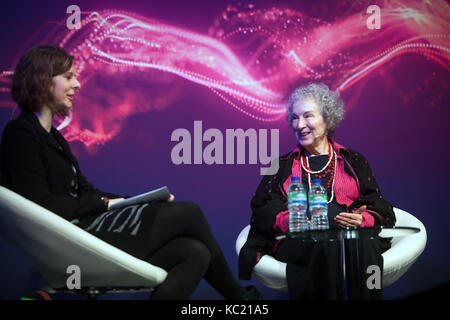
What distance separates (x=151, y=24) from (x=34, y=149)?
1.84 meters

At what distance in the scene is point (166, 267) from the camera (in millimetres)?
2107

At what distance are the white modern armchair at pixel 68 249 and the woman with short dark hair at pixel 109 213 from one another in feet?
0.28

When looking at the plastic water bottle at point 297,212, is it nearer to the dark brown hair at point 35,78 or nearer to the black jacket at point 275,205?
the black jacket at point 275,205

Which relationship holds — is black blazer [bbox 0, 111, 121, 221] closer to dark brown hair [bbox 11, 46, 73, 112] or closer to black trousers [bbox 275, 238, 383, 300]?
dark brown hair [bbox 11, 46, 73, 112]

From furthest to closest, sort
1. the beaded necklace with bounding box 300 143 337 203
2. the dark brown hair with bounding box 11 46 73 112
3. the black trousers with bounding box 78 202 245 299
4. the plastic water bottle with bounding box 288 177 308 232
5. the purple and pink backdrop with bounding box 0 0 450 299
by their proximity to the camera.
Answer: the purple and pink backdrop with bounding box 0 0 450 299 < the beaded necklace with bounding box 300 143 337 203 < the plastic water bottle with bounding box 288 177 308 232 < the dark brown hair with bounding box 11 46 73 112 < the black trousers with bounding box 78 202 245 299

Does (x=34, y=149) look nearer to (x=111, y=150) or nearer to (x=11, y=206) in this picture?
(x=11, y=206)

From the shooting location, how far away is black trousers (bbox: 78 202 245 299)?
205cm

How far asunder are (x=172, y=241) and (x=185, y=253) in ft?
0.29

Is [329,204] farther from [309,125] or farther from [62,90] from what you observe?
[62,90]

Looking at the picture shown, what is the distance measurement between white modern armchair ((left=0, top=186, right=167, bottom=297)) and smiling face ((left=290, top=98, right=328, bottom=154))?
141cm

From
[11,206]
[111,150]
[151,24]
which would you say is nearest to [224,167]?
[111,150]

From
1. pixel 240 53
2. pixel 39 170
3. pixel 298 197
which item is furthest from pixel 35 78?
pixel 240 53

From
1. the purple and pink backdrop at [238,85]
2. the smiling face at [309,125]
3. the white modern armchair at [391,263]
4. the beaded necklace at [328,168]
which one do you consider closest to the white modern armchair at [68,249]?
the white modern armchair at [391,263]

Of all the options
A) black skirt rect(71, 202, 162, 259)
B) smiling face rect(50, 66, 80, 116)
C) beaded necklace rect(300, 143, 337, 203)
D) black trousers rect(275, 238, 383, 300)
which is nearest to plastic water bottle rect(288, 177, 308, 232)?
black trousers rect(275, 238, 383, 300)
